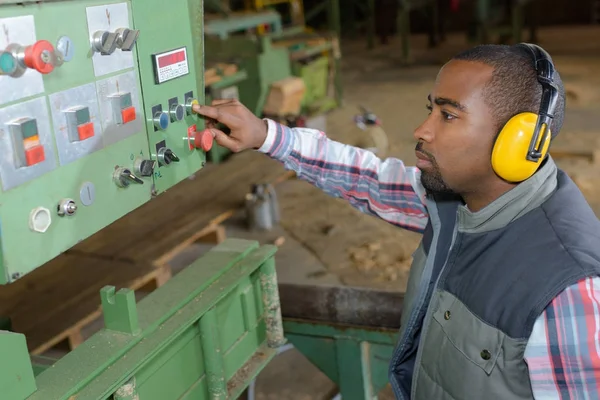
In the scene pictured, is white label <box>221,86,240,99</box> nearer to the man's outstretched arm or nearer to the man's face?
the man's outstretched arm

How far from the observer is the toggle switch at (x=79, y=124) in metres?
0.86

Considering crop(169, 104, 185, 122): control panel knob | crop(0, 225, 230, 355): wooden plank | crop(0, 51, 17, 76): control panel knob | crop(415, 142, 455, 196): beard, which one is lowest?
crop(0, 225, 230, 355): wooden plank

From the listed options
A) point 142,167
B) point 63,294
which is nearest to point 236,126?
point 142,167

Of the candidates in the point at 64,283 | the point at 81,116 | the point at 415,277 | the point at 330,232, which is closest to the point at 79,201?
the point at 81,116

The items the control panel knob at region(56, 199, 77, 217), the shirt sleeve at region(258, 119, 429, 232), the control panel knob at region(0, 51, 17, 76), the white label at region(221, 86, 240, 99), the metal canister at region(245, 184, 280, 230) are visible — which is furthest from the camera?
the white label at region(221, 86, 240, 99)

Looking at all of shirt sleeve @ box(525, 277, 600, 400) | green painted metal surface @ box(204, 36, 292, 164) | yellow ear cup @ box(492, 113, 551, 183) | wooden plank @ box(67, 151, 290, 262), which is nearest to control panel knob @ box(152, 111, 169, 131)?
yellow ear cup @ box(492, 113, 551, 183)

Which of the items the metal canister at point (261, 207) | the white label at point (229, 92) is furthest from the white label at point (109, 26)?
→ the white label at point (229, 92)

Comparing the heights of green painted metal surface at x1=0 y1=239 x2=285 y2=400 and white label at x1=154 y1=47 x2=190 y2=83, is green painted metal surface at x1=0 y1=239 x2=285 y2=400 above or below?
below

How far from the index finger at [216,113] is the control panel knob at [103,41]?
10.3 inches

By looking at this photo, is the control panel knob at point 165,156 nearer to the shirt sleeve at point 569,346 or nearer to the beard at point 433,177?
the beard at point 433,177

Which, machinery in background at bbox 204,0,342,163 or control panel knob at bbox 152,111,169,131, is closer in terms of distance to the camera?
control panel knob at bbox 152,111,169,131

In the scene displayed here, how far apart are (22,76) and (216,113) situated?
459 mm

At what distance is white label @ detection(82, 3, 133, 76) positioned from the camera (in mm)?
898

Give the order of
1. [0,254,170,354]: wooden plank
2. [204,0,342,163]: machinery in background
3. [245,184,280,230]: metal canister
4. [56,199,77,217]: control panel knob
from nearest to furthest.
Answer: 1. [56,199,77,217]: control panel knob
2. [0,254,170,354]: wooden plank
3. [245,184,280,230]: metal canister
4. [204,0,342,163]: machinery in background
